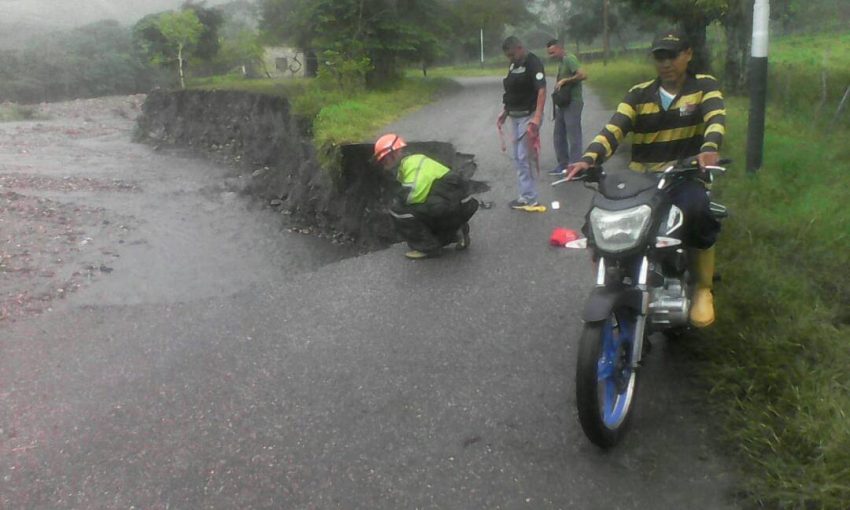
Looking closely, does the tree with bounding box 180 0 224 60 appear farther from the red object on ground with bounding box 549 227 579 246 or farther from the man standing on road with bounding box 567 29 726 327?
the man standing on road with bounding box 567 29 726 327

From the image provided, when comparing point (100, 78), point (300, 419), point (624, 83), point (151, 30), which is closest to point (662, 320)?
point (300, 419)

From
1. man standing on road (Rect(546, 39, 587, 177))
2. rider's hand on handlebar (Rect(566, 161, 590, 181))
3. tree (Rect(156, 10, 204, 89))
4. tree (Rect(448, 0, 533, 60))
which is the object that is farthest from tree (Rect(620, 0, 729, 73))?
tree (Rect(156, 10, 204, 89))

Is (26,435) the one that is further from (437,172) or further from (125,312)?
(437,172)

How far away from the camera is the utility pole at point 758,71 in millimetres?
7332

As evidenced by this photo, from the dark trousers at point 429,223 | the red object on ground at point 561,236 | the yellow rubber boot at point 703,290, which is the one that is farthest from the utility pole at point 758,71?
the yellow rubber boot at point 703,290

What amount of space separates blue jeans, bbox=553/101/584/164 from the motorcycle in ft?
18.8

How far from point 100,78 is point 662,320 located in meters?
65.4

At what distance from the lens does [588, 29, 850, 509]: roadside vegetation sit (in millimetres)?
3369

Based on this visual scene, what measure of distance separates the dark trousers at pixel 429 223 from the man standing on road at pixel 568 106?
110 inches

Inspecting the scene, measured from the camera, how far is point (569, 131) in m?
9.73

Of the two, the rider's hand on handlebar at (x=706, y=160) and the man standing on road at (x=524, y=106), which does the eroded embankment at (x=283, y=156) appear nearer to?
the man standing on road at (x=524, y=106)

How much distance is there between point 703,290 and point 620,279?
929 millimetres

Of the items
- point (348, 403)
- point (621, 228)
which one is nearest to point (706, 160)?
point (621, 228)

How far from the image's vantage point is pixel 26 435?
4.45m
